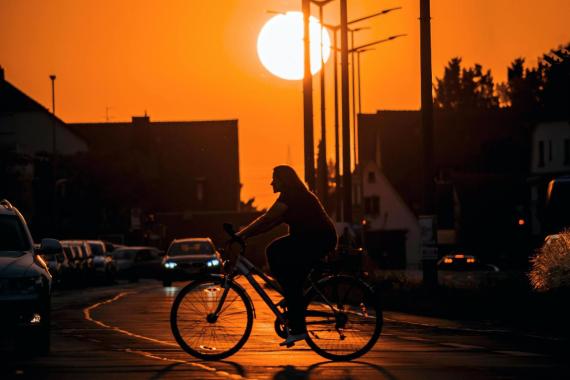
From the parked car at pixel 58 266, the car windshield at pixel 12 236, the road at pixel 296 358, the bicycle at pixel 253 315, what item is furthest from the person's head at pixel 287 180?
the parked car at pixel 58 266

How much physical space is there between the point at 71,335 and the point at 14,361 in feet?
14.9

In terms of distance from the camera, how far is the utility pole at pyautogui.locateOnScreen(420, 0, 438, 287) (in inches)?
1166

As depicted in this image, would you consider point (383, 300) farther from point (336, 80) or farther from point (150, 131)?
point (150, 131)

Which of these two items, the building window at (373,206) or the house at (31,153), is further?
the building window at (373,206)

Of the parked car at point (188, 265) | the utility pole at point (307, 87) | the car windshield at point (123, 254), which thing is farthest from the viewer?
the car windshield at point (123, 254)

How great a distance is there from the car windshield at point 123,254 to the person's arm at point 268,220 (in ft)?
167

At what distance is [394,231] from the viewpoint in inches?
4294

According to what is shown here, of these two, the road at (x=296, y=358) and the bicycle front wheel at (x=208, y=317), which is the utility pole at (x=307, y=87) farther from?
the bicycle front wheel at (x=208, y=317)

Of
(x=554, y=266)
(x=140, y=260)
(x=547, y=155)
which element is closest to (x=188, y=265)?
(x=140, y=260)

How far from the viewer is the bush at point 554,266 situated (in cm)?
2241

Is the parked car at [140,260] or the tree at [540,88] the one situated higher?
the tree at [540,88]

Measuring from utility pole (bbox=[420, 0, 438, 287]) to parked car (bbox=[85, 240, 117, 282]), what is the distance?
28.2 metres

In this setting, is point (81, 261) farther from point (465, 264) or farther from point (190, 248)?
point (465, 264)

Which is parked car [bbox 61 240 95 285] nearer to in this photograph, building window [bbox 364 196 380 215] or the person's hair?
the person's hair
